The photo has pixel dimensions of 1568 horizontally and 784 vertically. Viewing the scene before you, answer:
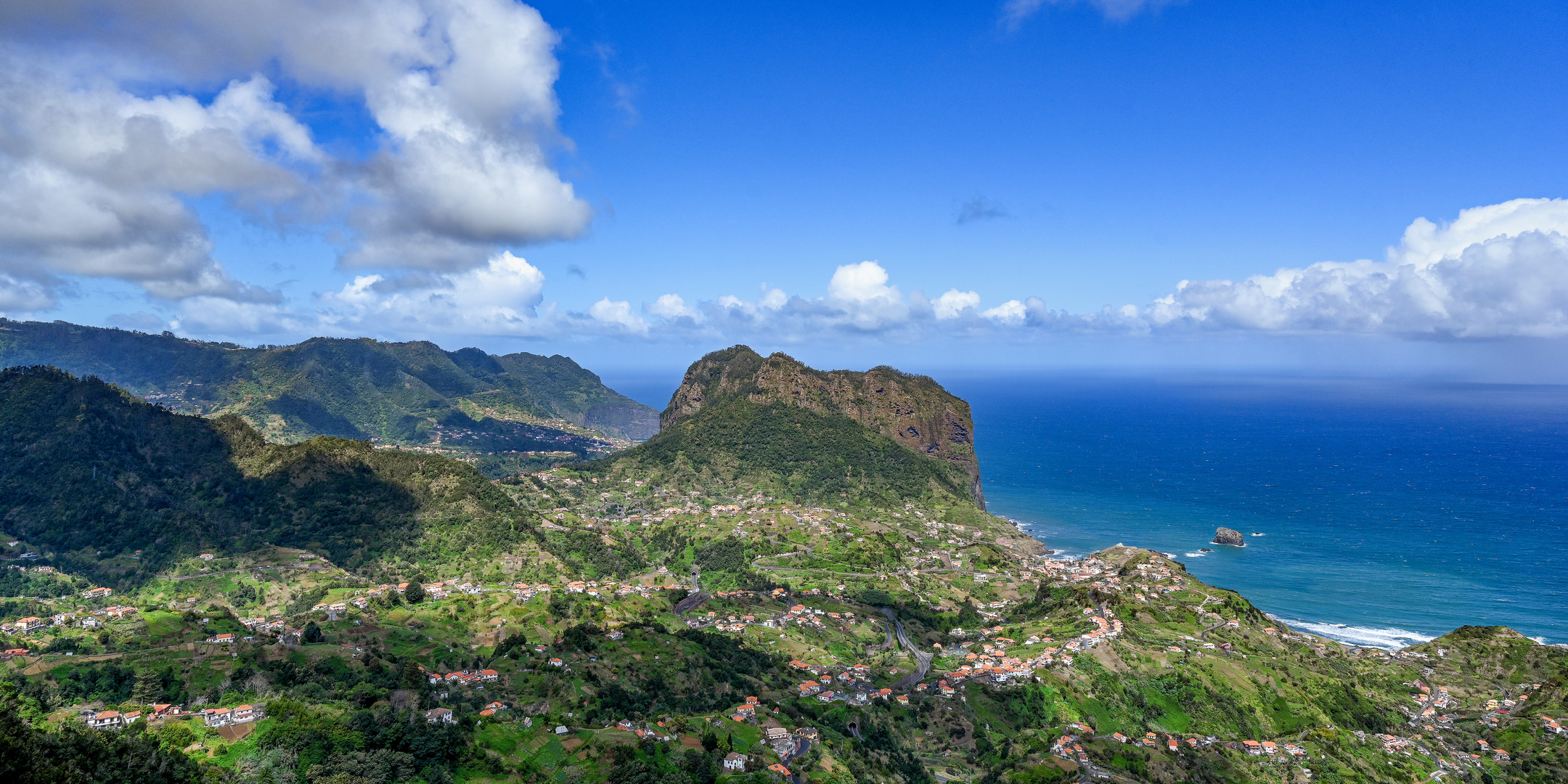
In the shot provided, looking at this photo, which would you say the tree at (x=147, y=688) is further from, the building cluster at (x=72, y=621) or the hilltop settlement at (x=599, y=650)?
the building cluster at (x=72, y=621)

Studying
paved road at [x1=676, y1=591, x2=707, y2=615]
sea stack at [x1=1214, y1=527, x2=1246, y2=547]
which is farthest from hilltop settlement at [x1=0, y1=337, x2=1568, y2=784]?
sea stack at [x1=1214, y1=527, x2=1246, y2=547]

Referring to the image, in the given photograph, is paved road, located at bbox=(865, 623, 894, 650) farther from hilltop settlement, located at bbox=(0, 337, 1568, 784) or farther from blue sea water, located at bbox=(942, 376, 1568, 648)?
blue sea water, located at bbox=(942, 376, 1568, 648)

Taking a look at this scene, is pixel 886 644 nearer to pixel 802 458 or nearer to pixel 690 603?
pixel 690 603

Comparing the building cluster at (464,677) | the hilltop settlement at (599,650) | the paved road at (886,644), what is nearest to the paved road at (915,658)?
the hilltop settlement at (599,650)

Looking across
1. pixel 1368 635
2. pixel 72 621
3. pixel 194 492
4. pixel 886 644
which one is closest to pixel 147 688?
pixel 72 621

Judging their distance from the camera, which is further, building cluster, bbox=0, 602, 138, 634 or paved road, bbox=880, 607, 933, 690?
paved road, bbox=880, 607, 933, 690

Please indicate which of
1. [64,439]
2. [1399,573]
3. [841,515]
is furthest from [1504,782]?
[64,439]
